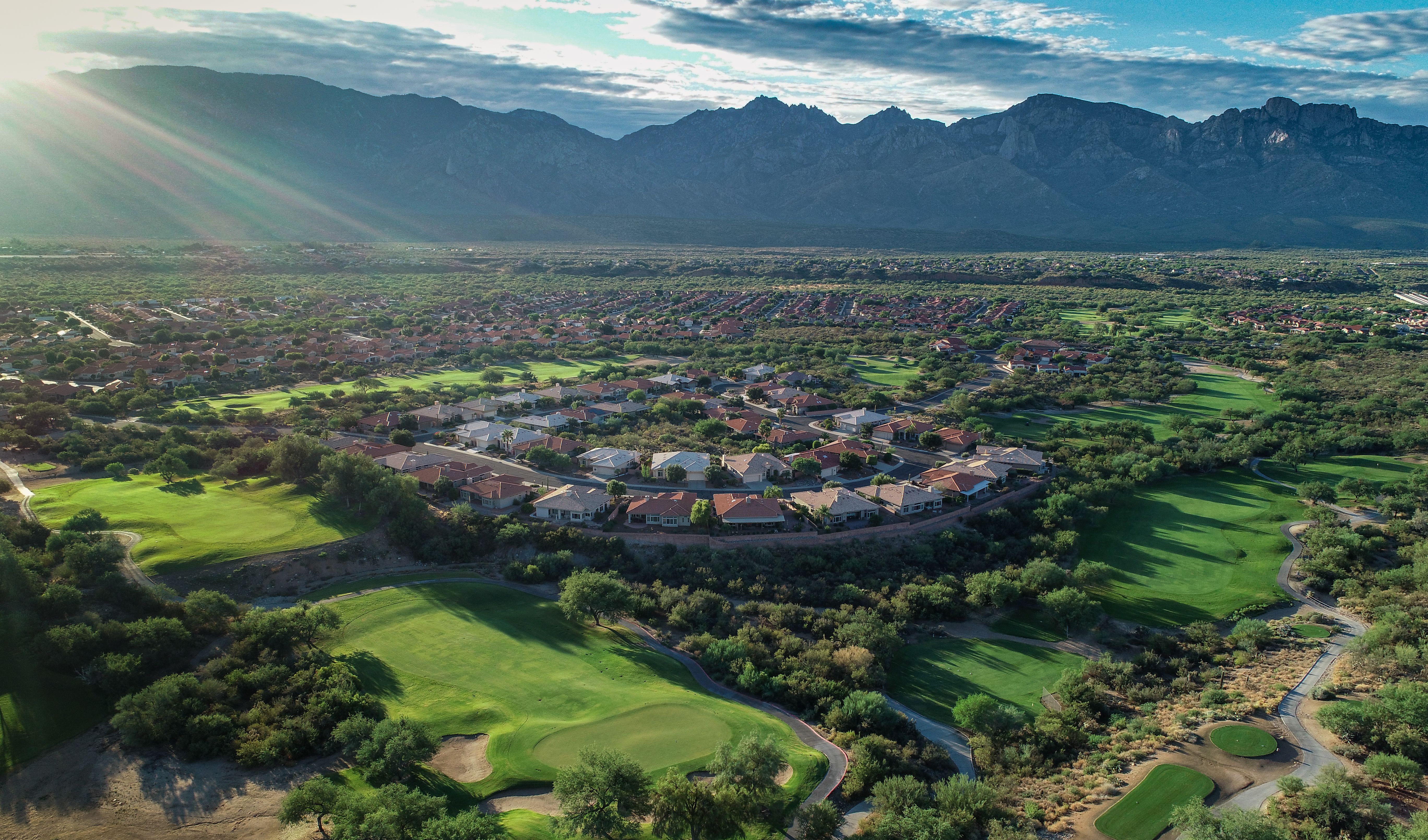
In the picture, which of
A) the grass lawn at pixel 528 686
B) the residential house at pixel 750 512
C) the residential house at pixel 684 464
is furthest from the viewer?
the residential house at pixel 684 464

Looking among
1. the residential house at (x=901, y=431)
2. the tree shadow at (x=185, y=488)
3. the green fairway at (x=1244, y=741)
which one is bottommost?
the tree shadow at (x=185, y=488)

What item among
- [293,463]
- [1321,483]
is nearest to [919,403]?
[1321,483]

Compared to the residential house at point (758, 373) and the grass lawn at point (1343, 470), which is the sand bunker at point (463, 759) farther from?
the residential house at point (758, 373)

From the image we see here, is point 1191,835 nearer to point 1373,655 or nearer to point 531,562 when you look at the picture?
point 1373,655

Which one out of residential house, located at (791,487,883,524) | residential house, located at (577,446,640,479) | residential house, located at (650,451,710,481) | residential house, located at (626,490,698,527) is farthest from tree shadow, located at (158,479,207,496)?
residential house, located at (791,487,883,524)

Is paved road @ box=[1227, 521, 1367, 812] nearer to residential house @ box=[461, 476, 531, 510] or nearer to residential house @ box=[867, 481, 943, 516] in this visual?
residential house @ box=[867, 481, 943, 516]

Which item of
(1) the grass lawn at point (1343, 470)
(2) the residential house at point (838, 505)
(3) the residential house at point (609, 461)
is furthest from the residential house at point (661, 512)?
(1) the grass lawn at point (1343, 470)
